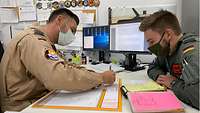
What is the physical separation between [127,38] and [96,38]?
0.45 metres

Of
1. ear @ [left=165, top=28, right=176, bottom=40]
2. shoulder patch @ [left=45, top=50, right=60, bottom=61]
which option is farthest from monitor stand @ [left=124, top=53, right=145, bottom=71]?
shoulder patch @ [left=45, top=50, right=60, bottom=61]

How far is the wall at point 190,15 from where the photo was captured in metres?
1.87

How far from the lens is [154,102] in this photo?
102cm

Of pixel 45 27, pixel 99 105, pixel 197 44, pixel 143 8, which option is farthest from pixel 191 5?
pixel 99 105

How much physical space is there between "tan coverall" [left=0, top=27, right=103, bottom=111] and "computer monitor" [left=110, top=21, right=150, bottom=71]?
2.64ft

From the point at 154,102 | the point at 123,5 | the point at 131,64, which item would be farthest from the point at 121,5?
the point at 154,102

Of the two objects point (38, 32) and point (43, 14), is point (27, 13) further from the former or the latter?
point (38, 32)

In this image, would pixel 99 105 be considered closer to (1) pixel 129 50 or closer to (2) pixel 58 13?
(2) pixel 58 13

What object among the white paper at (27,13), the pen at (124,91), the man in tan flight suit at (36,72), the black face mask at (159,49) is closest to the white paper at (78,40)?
the white paper at (27,13)

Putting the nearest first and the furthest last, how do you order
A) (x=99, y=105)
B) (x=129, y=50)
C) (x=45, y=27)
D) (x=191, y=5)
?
(x=99, y=105) → (x=45, y=27) → (x=191, y=5) → (x=129, y=50)

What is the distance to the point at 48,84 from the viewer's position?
121cm

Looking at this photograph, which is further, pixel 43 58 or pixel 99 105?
pixel 43 58

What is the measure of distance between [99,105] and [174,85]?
384 mm

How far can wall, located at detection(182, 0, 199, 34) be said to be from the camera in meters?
1.87
